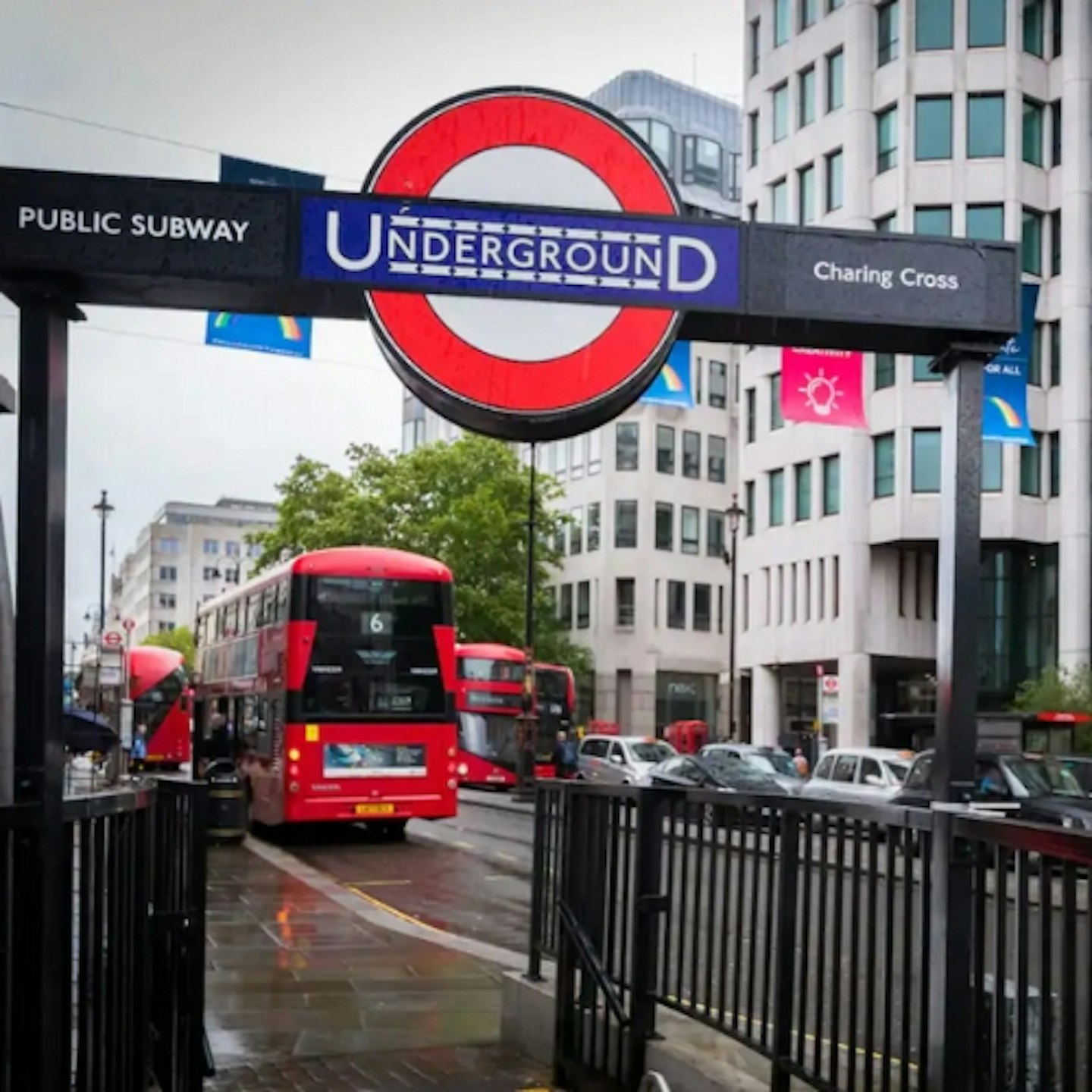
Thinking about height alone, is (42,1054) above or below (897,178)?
below

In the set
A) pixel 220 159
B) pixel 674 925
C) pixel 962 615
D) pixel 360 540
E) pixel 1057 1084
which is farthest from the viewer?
pixel 360 540

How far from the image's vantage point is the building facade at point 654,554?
68000mm

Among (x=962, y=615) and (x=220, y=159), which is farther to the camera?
(x=220, y=159)

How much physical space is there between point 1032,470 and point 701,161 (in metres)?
36.6

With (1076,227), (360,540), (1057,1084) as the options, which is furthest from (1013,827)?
(360,540)

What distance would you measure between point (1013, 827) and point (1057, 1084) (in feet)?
2.16

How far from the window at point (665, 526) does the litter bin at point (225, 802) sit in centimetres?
4655

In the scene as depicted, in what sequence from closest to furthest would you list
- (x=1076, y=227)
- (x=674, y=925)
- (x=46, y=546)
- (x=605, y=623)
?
(x=46, y=546) < (x=674, y=925) < (x=1076, y=227) < (x=605, y=623)

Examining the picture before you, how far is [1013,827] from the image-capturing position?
4.05 m

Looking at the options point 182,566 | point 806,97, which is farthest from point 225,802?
point 182,566

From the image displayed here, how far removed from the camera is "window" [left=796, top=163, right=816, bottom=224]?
51719 mm

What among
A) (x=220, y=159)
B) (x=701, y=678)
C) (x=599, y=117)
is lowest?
(x=701, y=678)

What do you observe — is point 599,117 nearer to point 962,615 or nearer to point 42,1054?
point 962,615

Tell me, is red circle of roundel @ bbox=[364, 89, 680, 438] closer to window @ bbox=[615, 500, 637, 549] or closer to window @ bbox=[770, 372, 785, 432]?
window @ bbox=[770, 372, 785, 432]
